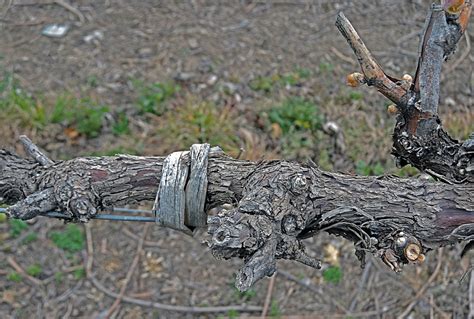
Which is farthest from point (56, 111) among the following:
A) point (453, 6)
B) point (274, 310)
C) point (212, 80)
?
point (453, 6)

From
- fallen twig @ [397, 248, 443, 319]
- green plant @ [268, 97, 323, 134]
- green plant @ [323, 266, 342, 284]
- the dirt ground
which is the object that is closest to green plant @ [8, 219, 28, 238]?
the dirt ground

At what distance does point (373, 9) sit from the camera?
3455mm

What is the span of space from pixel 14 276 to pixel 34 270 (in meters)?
0.08

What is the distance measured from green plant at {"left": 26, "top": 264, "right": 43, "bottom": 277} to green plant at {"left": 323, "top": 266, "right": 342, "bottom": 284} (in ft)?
4.16

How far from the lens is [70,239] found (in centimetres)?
254

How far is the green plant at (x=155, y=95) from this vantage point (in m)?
2.84

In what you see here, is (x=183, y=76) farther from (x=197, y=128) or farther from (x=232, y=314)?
(x=232, y=314)

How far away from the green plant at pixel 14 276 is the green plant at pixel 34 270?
41 mm

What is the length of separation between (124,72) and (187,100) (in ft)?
1.52

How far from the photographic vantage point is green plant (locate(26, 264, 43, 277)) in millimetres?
2457

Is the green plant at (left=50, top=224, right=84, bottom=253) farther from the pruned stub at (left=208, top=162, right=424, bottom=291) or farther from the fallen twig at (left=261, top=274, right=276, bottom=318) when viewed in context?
the pruned stub at (left=208, top=162, right=424, bottom=291)

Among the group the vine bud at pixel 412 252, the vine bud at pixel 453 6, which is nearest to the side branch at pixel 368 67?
the vine bud at pixel 453 6

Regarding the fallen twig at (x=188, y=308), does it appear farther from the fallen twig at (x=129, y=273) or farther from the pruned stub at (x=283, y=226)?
the pruned stub at (x=283, y=226)

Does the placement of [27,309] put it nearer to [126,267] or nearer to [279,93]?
[126,267]
